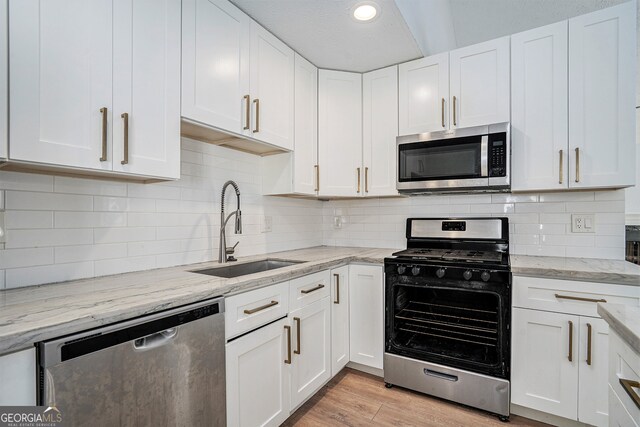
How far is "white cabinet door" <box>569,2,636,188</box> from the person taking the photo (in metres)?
1.78

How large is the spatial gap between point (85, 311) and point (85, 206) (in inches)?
26.6

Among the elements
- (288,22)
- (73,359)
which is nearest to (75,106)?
(73,359)

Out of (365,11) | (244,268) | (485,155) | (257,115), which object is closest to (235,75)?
(257,115)

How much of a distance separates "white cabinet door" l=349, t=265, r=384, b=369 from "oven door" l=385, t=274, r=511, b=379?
0.08 m

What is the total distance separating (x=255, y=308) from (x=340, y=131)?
5.47 feet

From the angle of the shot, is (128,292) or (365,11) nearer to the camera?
(128,292)

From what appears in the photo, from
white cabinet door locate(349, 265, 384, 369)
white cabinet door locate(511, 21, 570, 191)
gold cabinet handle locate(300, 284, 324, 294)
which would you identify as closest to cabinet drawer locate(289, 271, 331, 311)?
gold cabinet handle locate(300, 284, 324, 294)

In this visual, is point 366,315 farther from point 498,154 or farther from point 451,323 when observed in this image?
point 498,154

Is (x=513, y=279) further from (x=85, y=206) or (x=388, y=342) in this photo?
(x=85, y=206)

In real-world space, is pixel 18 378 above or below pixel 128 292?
below

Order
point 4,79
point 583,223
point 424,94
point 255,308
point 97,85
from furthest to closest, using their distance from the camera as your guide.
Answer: point 424,94 < point 583,223 < point 255,308 < point 97,85 < point 4,79

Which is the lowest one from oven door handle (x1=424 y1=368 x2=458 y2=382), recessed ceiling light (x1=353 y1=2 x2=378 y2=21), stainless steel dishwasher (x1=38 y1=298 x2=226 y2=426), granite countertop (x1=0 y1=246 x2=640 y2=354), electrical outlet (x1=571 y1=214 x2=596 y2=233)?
oven door handle (x1=424 y1=368 x2=458 y2=382)

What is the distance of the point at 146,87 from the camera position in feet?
4.34

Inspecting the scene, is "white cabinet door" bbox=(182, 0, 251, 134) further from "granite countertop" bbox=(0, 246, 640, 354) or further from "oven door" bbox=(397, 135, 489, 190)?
"oven door" bbox=(397, 135, 489, 190)
